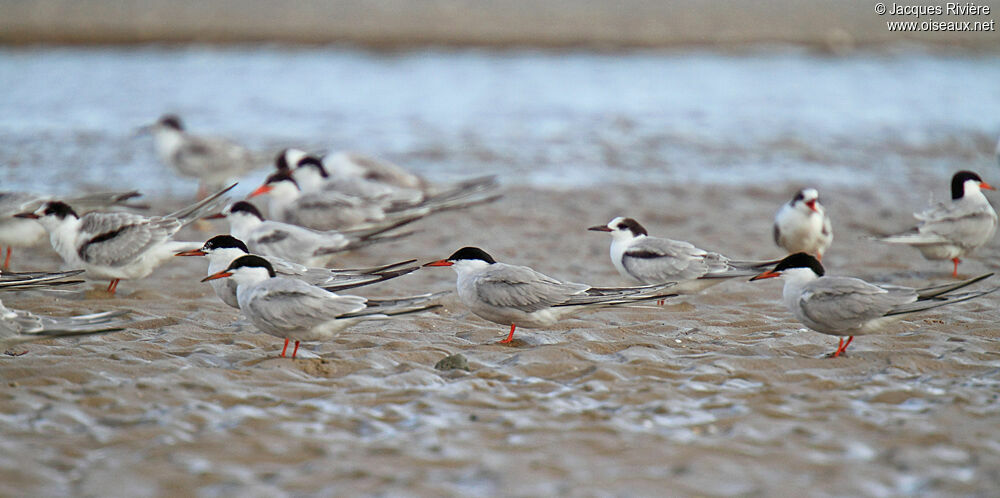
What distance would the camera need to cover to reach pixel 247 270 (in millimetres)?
5195

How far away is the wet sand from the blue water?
4.84m

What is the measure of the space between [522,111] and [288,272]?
9.51 metres

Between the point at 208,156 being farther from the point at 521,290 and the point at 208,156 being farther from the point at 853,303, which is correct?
the point at 853,303

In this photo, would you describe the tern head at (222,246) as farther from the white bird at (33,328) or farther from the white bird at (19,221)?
the white bird at (19,221)

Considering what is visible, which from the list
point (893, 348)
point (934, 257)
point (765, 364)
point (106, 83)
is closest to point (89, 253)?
point (765, 364)

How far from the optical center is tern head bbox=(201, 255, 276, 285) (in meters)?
5.18

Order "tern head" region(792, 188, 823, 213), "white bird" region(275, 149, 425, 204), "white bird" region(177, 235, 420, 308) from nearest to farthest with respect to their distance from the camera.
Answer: "white bird" region(177, 235, 420, 308), "tern head" region(792, 188, 823, 213), "white bird" region(275, 149, 425, 204)

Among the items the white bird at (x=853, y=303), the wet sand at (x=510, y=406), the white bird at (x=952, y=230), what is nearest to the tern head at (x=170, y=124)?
the wet sand at (x=510, y=406)

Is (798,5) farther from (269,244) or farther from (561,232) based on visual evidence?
(269,244)

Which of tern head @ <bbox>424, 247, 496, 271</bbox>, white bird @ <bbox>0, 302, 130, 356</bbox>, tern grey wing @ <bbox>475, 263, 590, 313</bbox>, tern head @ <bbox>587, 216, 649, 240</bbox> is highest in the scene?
tern head @ <bbox>587, 216, 649, 240</bbox>

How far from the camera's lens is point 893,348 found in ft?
16.5

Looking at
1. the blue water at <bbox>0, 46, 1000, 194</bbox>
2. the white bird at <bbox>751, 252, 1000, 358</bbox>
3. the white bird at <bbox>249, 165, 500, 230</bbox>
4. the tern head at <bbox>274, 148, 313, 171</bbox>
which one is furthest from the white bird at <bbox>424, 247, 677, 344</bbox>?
the blue water at <bbox>0, 46, 1000, 194</bbox>

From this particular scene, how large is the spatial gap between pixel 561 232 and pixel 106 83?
1145 cm

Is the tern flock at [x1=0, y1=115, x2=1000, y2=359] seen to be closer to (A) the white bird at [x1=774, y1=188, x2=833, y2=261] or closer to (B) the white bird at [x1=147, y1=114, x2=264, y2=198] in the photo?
(A) the white bird at [x1=774, y1=188, x2=833, y2=261]
